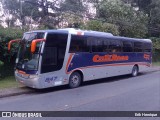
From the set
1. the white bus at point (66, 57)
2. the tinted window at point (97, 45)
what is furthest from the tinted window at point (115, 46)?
the tinted window at point (97, 45)

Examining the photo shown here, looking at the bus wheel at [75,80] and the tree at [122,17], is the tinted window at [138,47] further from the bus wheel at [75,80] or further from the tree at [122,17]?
the tree at [122,17]

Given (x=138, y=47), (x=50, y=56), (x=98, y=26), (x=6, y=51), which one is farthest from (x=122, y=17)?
(x=50, y=56)

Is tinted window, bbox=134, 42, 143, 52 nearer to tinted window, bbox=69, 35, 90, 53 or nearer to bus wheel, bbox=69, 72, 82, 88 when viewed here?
tinted window, bbox=69, 35, 90, 53

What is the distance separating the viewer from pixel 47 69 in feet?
38.4

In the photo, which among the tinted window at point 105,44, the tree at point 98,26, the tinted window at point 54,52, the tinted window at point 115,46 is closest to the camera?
the tinted window at point 54,52

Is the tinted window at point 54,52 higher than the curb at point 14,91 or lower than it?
higher

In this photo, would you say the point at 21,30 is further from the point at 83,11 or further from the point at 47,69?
the point at 83,11

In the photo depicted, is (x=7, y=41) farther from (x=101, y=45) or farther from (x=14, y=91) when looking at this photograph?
(x=101, y=45)

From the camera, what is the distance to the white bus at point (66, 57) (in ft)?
37.8

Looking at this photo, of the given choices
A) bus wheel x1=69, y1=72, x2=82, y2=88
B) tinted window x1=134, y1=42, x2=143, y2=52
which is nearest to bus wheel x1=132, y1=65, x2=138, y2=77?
tinted window x1=134, y1=42, x2=143, y2=52

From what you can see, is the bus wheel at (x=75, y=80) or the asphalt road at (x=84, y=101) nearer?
the asphalt road at (x=84, y=101)

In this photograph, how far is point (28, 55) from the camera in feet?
39.1

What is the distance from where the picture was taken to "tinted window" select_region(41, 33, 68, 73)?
11.6 m

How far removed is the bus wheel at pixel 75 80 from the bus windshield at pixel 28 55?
8.02 ft
